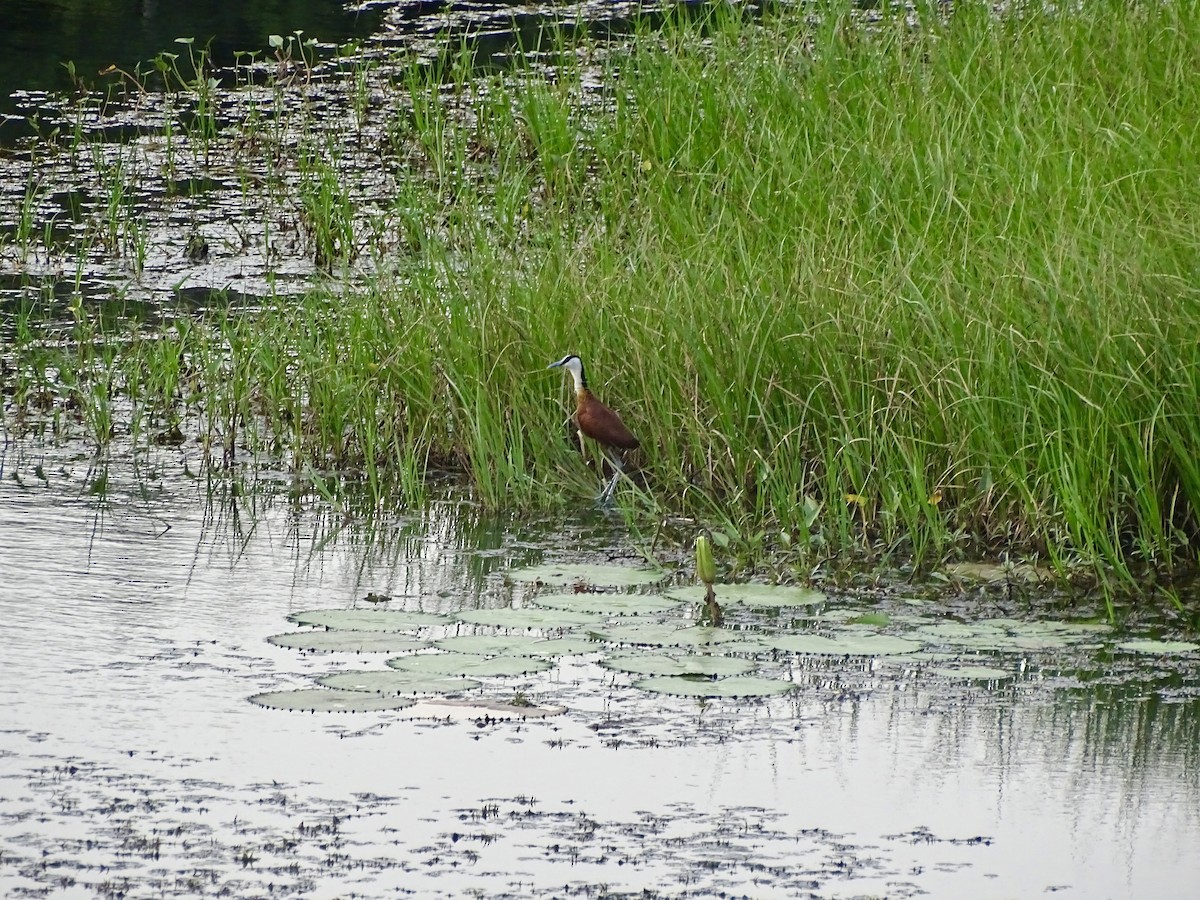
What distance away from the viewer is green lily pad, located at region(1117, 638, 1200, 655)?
4695 millimetres

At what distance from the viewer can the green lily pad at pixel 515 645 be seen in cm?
454

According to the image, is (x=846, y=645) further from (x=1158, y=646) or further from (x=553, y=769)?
(x=553, y=769)

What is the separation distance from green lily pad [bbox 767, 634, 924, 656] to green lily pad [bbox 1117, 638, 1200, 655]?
506 millimetres

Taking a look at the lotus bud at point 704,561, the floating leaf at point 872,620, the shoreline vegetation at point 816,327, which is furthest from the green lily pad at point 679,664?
the shoreline vegetation at point 816,327

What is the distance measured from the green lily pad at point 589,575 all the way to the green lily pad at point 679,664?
59 centimetres

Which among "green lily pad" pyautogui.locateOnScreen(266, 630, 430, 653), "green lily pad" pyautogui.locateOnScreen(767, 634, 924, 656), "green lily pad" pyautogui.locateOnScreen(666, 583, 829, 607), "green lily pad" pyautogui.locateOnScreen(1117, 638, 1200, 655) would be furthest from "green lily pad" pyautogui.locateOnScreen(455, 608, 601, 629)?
"green lily pad" pyautogui.locateOnScreen(1117, 638, 1200, 655)

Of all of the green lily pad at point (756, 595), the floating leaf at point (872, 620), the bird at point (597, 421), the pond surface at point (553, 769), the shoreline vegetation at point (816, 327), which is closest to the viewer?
the pond surface at point (553, 769)

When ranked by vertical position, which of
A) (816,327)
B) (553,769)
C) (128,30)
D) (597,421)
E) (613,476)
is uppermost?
(128,30)

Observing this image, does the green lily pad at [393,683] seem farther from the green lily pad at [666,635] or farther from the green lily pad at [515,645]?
the green lily pad at [666,635]

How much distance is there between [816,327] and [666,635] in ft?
4.72

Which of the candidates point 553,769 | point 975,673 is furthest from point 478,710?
point 975,673

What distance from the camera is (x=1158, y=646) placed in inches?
186

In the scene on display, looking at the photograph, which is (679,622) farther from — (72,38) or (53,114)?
(72,38)

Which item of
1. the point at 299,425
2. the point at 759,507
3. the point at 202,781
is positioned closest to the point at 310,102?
the point at 299,425
